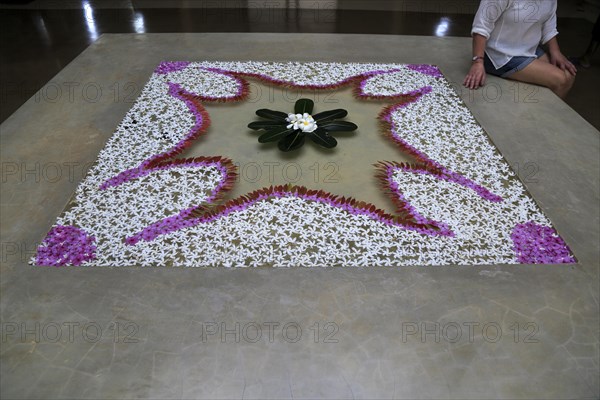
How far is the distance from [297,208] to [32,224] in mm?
1189

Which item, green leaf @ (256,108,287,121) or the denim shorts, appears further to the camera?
the denim shorts

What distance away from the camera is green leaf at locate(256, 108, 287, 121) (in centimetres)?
275

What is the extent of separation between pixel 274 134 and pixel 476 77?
166 cm

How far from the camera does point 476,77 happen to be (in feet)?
10.7

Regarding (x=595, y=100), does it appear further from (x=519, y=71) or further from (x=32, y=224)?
(x=32, y=224)

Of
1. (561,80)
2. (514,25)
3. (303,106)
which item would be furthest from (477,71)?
(303,106)

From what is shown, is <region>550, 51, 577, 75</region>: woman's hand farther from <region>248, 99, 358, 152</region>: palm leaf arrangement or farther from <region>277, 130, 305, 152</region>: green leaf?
<region>277, 130, 305, 152</region>: green leaf

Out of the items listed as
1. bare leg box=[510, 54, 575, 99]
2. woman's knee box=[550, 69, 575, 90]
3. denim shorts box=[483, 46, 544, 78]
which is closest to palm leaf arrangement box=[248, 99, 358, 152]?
denim shorts box=[483, 46, 544, 78]

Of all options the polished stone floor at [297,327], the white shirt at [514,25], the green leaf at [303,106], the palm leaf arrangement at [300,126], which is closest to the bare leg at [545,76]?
the white shirt at [514,25]

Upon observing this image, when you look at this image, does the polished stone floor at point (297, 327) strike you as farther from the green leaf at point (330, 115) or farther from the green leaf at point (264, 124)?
the green leaf at point (330, 115)

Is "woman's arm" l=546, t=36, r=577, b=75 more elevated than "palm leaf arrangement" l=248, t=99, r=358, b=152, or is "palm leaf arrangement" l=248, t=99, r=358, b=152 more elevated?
"woman's arm" l=546, t=36, r=577, b=75

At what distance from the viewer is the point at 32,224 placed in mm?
1995

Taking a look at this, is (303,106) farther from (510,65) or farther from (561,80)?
(561,80)

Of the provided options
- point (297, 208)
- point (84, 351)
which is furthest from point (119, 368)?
point (297, 208)
